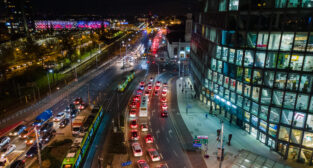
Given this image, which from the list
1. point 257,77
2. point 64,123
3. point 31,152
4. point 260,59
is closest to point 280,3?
point 260,59

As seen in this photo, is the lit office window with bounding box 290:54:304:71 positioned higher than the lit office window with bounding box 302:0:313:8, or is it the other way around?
the lit office window with bounding box 302:0:313:8

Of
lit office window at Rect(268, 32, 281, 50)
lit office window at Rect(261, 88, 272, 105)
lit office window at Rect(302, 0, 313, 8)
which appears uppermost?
lit office window at Rect(302, 0, 313, 8)

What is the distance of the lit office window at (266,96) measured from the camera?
44119 millimetres

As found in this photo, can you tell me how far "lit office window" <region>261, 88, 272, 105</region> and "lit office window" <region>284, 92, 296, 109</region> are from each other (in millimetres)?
2860

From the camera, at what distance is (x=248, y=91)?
47812 millimetres

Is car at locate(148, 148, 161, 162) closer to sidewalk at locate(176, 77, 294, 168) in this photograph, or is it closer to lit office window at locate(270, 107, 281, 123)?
sidewalk at locate(176, 77, 294, 168)

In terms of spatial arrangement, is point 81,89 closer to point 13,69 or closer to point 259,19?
point 13,69

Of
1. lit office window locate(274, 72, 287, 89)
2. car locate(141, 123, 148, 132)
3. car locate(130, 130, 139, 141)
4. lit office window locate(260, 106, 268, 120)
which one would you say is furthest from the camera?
car locate(141, 123, 148, 132)

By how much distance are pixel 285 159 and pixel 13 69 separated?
10391cm

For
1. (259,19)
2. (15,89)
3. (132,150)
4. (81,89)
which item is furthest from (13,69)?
(259,19)

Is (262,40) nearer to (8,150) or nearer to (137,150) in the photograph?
(137,150)

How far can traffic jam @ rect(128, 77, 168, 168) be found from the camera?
40531mm

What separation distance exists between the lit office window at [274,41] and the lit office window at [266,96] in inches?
329

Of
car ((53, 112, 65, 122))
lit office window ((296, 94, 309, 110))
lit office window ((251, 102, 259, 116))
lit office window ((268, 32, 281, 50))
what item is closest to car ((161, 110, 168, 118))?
lit office window ((251, 102, 259, 116))
